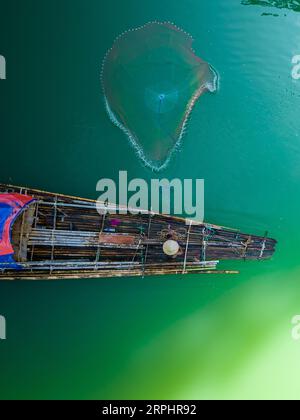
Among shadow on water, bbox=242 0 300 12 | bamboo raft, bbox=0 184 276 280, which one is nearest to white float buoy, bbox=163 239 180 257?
bamboo raft, bbox=0 184 276 280

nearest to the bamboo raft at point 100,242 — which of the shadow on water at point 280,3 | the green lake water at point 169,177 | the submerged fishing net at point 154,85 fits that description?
the green lake water at point 169,177

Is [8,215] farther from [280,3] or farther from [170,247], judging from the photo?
[280,3]

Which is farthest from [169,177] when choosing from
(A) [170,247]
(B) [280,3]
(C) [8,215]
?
(B) [280,3]

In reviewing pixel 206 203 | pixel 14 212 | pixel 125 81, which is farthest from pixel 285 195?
pixel 14 212

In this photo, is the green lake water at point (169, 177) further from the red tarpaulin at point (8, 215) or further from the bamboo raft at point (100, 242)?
the red tarpaulin at point (8, 215)

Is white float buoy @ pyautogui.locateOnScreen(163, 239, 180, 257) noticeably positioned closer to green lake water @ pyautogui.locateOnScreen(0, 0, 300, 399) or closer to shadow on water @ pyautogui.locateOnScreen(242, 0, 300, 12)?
green lake water @ pyautogui.locateOnScreen(0, 0, 300, 399)

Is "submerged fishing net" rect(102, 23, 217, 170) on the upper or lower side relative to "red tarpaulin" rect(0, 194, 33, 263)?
upper
